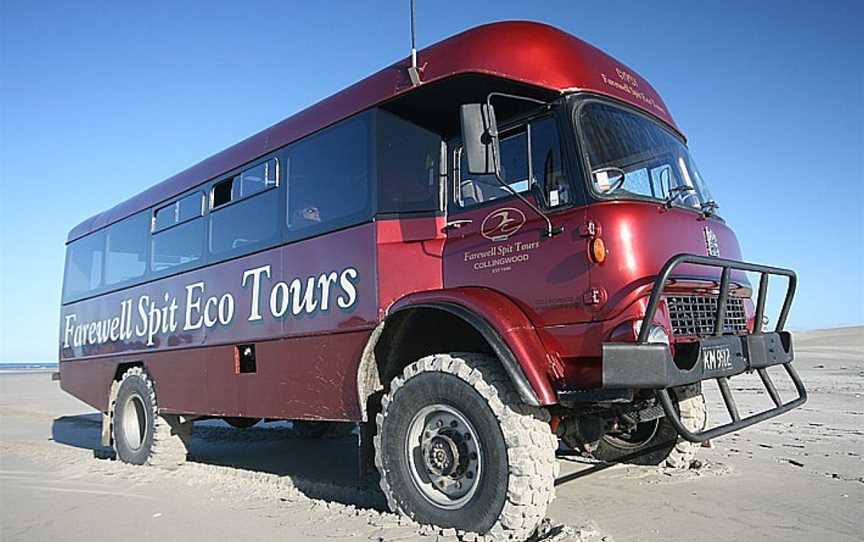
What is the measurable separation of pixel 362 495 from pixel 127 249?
5.44 meters

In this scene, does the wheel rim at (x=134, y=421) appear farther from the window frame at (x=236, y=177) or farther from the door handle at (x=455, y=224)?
the door handle at (x=455, y=224)

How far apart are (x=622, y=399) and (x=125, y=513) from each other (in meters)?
4.18

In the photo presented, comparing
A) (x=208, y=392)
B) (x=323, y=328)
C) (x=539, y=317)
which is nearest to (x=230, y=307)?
(x=208, y=392)

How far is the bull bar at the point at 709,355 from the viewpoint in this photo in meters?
3.60

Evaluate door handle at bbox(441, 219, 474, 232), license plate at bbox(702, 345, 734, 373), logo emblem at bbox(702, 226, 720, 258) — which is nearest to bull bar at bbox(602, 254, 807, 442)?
license plate at bbox(702, 345, 734, 373)

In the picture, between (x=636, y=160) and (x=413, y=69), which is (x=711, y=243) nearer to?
(x=636, y=160)

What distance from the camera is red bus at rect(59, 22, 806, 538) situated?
3982mm

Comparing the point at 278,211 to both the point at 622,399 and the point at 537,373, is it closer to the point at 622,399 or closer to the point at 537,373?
the point at 537,373

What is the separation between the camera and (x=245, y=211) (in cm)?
674

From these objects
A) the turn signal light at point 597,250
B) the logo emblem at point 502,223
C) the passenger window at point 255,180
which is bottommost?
the turn signal light at point 597,250

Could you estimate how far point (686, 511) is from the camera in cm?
473

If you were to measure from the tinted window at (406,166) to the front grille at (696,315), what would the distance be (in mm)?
1887

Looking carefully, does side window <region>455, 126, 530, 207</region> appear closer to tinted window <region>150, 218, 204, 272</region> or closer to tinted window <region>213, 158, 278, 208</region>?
tinted window <region>213, 158, 278, 208</region>

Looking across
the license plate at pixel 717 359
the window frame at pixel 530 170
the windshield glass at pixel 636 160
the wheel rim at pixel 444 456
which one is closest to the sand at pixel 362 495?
the wheel rim at pixel 444 456
